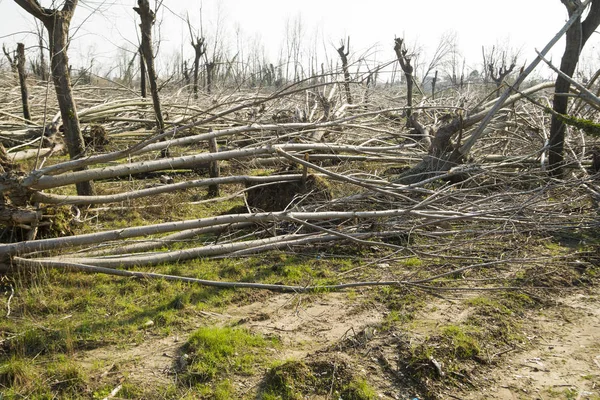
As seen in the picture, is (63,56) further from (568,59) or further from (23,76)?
(568,59)

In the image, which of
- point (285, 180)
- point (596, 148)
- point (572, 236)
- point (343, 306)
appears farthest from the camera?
point (596, 148)

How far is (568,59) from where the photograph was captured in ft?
23.2

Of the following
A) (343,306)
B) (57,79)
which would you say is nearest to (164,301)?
(343,306)

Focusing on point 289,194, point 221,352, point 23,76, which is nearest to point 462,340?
point 221,352

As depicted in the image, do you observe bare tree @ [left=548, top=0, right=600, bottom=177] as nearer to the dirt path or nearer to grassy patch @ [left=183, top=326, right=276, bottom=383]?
the dirt path

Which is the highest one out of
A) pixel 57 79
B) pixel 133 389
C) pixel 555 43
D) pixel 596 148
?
pixel 555 43

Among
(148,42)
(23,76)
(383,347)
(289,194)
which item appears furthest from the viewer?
(23,76)

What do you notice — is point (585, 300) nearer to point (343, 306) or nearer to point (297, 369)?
point (343, 306)

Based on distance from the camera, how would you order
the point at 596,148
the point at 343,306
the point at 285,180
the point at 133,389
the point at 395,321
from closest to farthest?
the point at 133,389
the point at 395,321
the point at 343,306
the point at 285,180
the point at 596,148

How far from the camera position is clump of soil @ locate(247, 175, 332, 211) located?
230 inches

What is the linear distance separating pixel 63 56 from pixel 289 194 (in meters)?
3.14

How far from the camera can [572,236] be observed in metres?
5.57

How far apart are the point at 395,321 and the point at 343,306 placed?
475mm

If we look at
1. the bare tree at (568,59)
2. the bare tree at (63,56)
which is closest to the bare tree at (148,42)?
the bare tree at (63,56)
